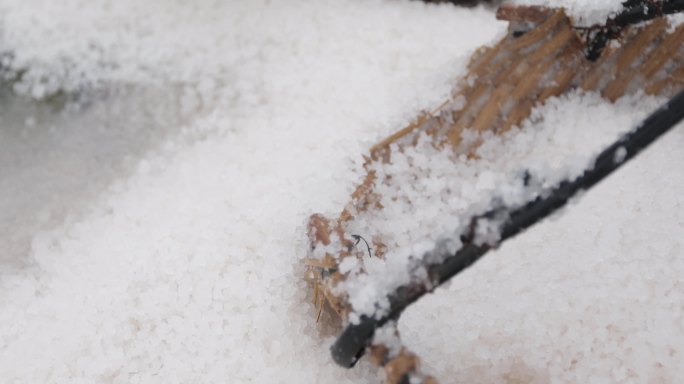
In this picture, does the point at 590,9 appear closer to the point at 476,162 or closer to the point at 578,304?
the point at 476,162

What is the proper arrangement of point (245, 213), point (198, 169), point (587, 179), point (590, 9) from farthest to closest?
point (198, 169), point (245, 213), point (590, 9), point (587, 179)

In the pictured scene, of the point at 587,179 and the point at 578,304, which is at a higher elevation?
the point at 587,179

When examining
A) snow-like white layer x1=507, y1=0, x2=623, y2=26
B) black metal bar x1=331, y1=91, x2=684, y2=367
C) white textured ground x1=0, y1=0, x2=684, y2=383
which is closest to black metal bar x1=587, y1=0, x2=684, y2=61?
snow-like white layer x1=507, y1=0, x2=623, y2=26

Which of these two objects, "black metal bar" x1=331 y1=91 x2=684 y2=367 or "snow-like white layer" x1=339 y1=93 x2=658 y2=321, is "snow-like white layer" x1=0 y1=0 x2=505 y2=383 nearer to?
"snow-like white layer" x1=339 y1=93 x2=658 y2=321

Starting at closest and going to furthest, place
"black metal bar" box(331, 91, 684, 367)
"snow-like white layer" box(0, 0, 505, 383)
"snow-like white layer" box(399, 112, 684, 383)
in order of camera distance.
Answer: "black metal bar" box(331, 91, 684, 367) < "snow-like white layer" box(399, 112, 684, 383) < "snow-like white layer" box(0, 0, 505, 383)

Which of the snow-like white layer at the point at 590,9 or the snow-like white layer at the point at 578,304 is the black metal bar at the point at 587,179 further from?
the snow-like white layer at the point at 590,9

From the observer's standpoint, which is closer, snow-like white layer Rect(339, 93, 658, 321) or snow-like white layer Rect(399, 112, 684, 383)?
snow-like white layer Rect(399, 112, 684, 383)

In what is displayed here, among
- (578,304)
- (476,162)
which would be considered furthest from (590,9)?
(578,304)

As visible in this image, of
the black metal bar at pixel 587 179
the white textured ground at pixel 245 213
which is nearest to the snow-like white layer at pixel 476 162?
the white textured ground at pixel 245 213
